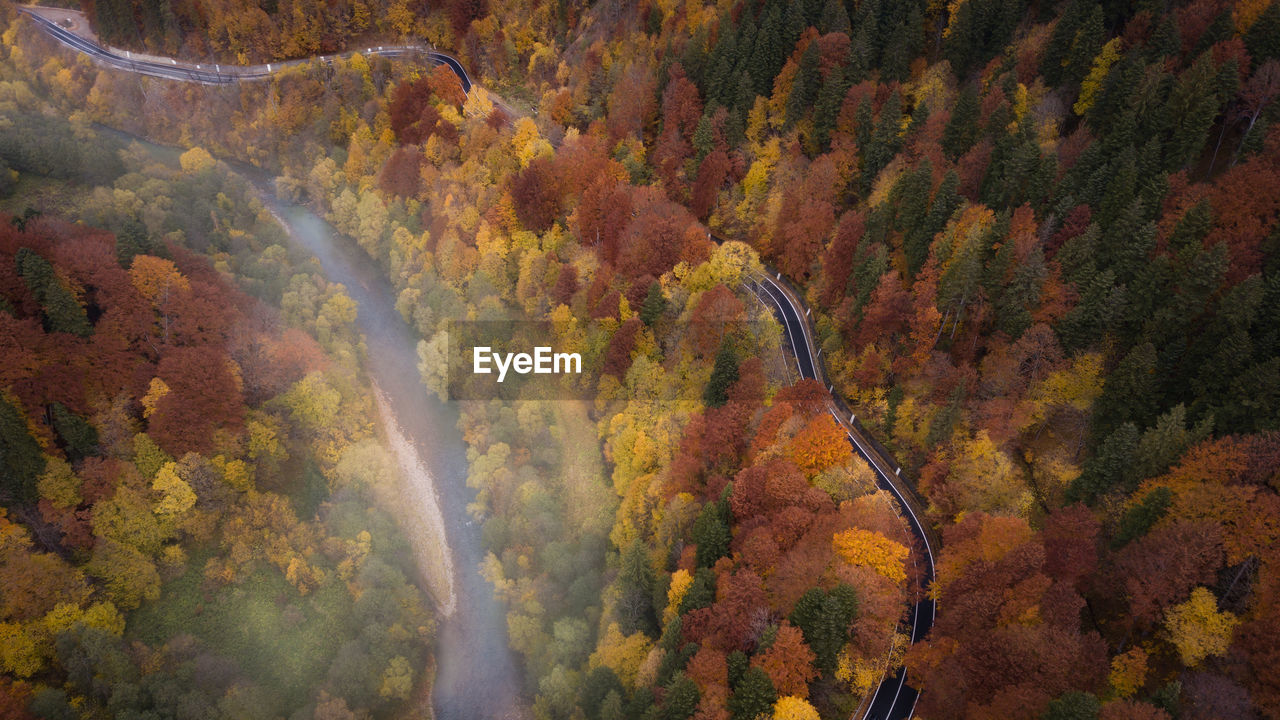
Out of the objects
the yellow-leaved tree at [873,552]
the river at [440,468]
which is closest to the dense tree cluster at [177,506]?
the river at [440,468]

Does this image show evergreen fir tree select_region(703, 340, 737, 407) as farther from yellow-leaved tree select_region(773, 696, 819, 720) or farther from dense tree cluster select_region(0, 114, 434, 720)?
dense tree cluster select_region(0, 114, 434, 720)

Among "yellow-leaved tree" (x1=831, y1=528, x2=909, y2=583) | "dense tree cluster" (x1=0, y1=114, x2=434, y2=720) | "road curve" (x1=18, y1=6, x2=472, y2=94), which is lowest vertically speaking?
"yellow-leaved tree" (x1=831, y1=528, x2=909, y2=583)

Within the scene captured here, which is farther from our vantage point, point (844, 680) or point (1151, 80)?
point (1151, 80)

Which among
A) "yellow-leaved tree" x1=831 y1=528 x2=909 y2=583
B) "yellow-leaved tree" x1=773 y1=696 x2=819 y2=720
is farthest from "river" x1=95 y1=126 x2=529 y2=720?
"yellow-leaved tree" x1=831 y1=528 x2=909 y2=583

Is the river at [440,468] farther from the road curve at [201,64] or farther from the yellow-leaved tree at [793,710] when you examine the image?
the yellow-leaved tree at [793,710]

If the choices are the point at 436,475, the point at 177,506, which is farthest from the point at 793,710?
the point at 177,506

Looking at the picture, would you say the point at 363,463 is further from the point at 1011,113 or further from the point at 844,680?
the point at 1011,113

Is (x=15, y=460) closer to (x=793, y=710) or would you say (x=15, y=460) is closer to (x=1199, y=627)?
(x=793, y=710)

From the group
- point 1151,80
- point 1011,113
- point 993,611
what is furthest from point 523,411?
point 1151,80
